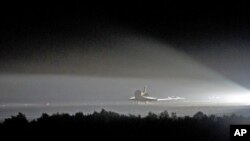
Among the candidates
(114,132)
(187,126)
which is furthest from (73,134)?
(187,126)

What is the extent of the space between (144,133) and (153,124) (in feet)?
6.97

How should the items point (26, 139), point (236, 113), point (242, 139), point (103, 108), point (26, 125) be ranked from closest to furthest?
point (242, 139)
point (26, 139)
point (26, 125)
point (236, 113)
point (103, 108)

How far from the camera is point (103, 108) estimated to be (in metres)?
44.9

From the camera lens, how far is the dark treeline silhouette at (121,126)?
37062 millimetres

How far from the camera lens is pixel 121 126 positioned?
39000 mm

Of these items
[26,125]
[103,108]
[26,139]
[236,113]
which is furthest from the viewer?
[103,108]

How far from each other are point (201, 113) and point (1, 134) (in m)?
→ 16.6

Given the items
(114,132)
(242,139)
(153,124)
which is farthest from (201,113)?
(242,139)

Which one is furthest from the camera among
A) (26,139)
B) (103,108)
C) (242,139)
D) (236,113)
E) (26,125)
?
(103,108)

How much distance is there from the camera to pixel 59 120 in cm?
4050

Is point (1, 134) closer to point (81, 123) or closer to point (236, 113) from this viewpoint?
point (81, 123)

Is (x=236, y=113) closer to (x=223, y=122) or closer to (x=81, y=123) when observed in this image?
(x=223, y=122)

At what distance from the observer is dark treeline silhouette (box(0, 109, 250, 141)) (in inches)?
1459

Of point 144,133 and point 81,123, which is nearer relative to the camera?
point 144,133
